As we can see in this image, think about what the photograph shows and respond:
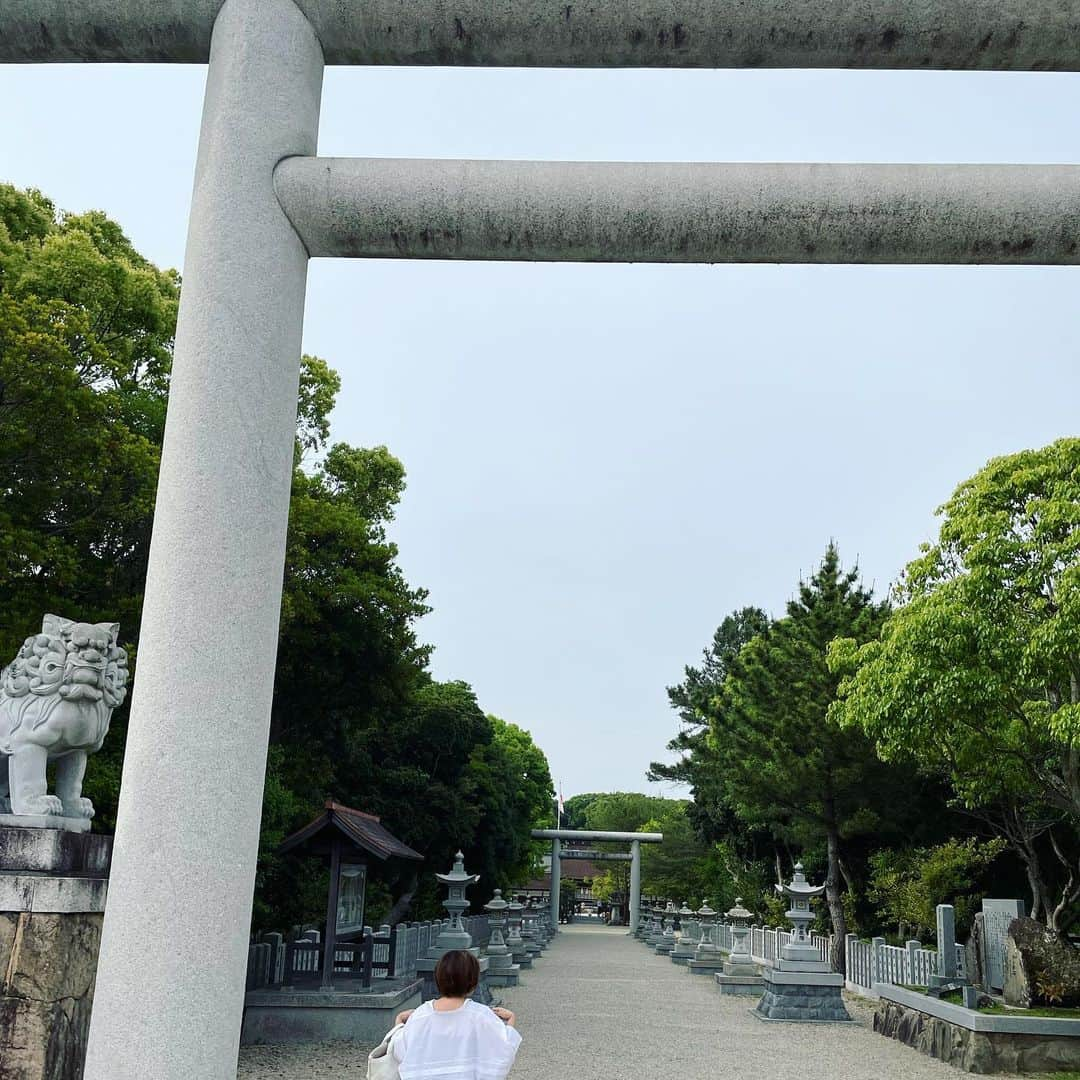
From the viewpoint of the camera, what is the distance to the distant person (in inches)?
110

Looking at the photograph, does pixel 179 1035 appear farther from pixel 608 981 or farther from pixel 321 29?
pixel 608 981

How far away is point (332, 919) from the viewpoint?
36.8ft

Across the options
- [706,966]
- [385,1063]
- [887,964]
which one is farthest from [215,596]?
[706,966]

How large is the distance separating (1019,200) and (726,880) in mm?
30057

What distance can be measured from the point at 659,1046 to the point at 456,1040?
9777 millimetres

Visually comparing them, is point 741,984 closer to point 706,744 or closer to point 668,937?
point 706,744

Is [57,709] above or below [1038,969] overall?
above

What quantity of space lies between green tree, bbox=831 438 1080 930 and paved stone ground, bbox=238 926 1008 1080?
3.36m

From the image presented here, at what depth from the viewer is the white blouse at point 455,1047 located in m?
2.78

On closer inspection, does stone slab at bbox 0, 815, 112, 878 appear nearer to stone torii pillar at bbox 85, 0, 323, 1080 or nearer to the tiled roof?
stone torii pillar at bbox 85, 0, 323, 1080

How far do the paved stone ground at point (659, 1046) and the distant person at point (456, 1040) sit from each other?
700cm

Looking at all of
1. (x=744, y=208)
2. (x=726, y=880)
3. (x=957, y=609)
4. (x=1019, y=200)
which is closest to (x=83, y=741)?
(x=744, y=208)

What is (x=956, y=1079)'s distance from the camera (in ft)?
31.2

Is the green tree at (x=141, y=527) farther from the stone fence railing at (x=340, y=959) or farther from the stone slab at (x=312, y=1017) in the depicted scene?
the stone slab at (x=312, y=1017)
